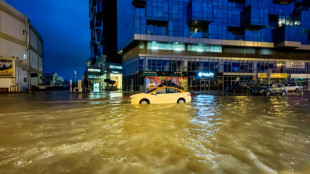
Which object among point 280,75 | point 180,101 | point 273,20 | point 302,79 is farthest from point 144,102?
point 302,79

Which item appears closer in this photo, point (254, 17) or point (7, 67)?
point (7, 67)

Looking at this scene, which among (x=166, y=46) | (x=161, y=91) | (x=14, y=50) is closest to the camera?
(x=161, y=91)

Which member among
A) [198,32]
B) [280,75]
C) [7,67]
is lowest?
[280,75]

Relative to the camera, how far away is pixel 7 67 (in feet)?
95.7

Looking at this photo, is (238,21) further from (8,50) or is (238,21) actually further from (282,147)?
(8,50)

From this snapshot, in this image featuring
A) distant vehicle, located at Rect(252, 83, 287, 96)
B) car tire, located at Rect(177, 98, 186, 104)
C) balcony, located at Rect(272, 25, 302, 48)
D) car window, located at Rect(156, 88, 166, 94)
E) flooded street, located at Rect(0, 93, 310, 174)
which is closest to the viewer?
flooded street, located at Rect(0, 93, 310, 174)

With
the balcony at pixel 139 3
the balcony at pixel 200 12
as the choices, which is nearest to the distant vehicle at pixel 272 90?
the balcony at pixel 200 12

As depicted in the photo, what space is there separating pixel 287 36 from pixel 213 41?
18248mm

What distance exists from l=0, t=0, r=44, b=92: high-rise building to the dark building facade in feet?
68.3

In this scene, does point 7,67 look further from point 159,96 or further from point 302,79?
point 302,79

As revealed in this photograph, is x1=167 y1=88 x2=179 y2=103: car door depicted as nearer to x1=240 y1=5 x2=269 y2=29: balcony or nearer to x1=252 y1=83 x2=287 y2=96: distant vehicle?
x1=252 y1=83 x2=287 y2=96: distant vehicle

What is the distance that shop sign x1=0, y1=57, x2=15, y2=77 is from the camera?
94.3ft

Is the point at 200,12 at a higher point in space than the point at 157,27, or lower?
higher

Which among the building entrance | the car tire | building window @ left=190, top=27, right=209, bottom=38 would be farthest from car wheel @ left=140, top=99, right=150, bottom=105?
building window @ left=190, top=27, right=209, bottom=38
